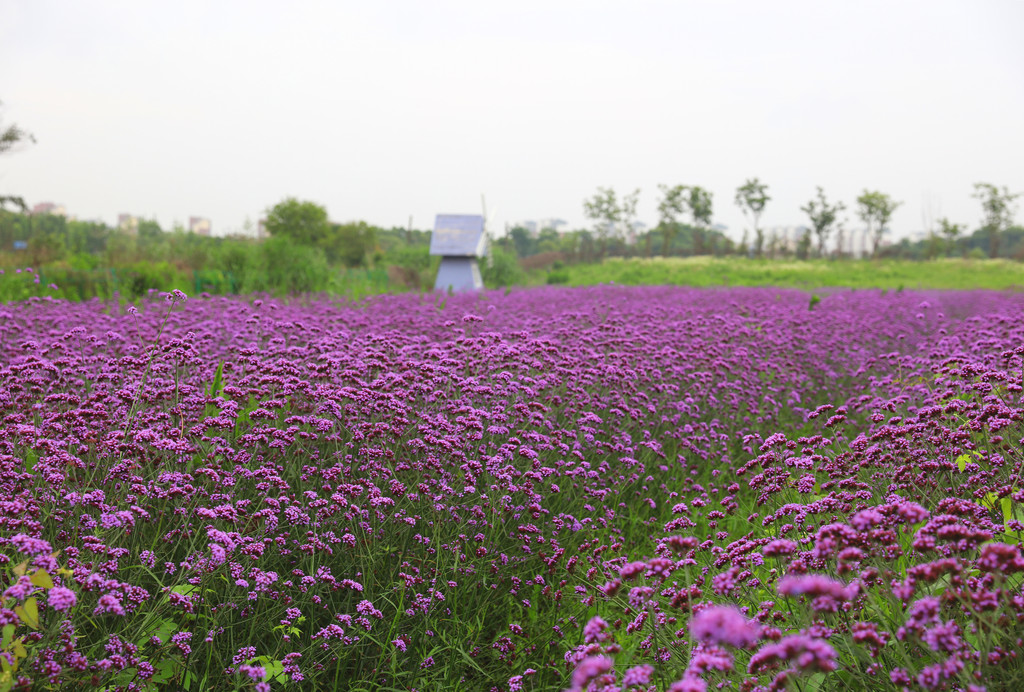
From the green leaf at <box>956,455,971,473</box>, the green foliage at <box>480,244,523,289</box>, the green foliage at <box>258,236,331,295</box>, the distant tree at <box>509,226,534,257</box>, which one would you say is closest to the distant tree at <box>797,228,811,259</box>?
the green foliage at <box>480,244,523,289</box>

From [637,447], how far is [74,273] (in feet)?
53.1

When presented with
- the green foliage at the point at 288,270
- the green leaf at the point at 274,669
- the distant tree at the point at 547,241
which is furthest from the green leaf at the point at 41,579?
the distant tree at the point at 547,241

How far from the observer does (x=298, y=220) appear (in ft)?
214

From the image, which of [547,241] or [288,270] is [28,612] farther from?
[547,241]

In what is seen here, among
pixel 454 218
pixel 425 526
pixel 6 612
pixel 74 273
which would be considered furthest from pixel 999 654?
pixel 454 218

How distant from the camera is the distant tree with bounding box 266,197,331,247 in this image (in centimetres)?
6481

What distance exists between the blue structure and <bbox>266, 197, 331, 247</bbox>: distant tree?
1573 inches

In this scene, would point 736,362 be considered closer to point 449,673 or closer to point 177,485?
point 449,673

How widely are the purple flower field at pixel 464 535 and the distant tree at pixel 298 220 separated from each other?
62.0m

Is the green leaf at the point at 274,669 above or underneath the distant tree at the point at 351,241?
underneath

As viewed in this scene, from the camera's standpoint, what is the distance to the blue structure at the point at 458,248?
2661 cm

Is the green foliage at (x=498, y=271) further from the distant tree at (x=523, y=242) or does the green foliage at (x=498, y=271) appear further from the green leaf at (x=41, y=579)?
the distant tree at (x=523, y=242)

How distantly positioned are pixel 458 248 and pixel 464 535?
23826 millimetres

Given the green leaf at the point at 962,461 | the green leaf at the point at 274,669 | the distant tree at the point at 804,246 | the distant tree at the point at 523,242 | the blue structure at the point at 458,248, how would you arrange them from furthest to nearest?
1. the distant tree at the point at 523,242
2. the distant tree at the point at 804,246
3. the blue structure at the point at 458,248
4. the green leaf at the point at 962,461
5. the green leaf at the point at 274,669
